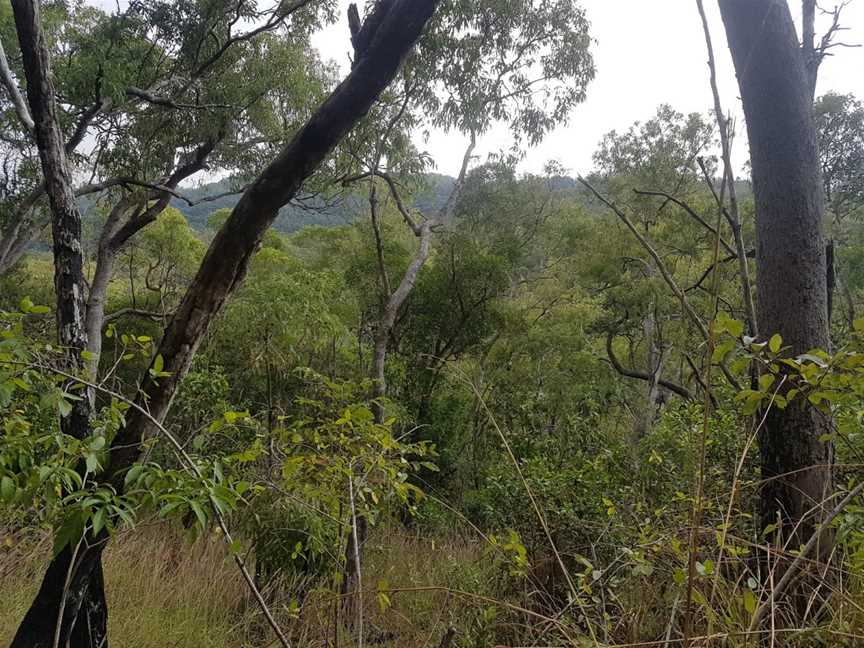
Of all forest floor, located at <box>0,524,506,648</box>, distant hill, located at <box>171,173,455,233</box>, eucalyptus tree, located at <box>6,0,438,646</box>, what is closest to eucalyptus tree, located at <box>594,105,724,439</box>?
distant hill, located at <box>171,173,455,233</box>

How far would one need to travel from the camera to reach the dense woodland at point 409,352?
1214 mm

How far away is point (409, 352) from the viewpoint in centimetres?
935

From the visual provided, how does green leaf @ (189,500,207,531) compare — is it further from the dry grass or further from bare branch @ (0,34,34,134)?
bare branch @ (0,34,34,134)

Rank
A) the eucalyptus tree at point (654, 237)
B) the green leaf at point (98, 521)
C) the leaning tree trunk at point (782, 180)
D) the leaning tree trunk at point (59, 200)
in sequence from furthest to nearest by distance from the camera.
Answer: the eucalyptus tree at point (654, 237)
the leaning tree trunk at point (59, 200)
the leaning tree trunk at point (782, 180)
the green leaf at point (98, 521)

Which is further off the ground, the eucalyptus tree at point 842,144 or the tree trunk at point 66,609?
the eucalyptus tree at point 842,144

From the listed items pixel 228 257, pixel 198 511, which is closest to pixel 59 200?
pixel 228 257

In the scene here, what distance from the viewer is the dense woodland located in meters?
1.21

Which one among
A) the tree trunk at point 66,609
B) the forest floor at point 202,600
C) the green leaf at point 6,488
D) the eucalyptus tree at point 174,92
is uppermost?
the eucalyptus tree at point 174,92

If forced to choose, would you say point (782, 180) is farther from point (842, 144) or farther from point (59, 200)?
point (842, 144)

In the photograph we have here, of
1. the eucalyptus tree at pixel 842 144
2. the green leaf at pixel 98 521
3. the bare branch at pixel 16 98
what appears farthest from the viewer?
the eucalyptus tree at pixel 842 144

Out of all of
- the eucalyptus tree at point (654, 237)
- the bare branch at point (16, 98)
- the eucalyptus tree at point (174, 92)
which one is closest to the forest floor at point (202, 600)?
the bare branch at point (16, 98)

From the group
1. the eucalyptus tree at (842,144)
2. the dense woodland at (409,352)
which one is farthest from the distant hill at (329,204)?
the eucalyptus tree at (842,144)

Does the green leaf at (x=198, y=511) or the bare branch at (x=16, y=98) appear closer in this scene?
the green leaf at (x=198, y=511)

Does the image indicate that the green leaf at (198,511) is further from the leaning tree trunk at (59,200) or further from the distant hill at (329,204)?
the distant hill at (329,204)
